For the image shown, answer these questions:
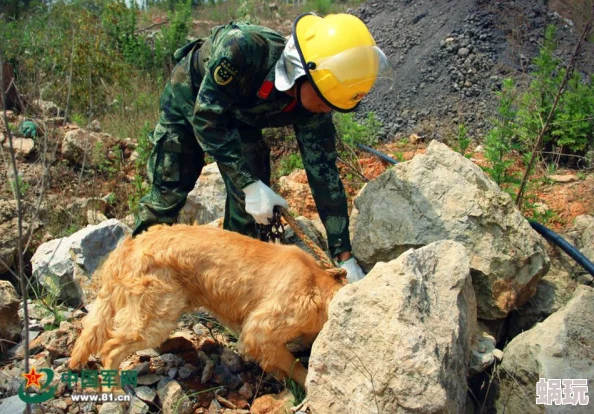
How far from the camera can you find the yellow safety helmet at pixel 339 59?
3545 mm

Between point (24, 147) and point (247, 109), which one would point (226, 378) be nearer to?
point (247, 109)

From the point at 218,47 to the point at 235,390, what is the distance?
87.8 inches

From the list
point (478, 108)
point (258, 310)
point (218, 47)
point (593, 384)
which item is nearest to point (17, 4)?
point (478, 108)

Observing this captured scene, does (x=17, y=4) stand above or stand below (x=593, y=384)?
above

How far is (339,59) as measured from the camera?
352 cm

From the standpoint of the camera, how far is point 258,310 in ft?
11.5

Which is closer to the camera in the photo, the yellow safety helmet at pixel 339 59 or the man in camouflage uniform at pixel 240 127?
the yellow safety helmet at pixel 339 59

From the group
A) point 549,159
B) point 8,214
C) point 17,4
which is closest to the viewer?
point 8,214

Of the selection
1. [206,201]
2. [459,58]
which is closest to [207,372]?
[206,201]

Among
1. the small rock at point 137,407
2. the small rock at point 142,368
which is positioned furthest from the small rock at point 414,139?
the small rock at point 137,407

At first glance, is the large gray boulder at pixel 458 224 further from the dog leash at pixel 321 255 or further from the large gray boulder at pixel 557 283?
the dog leash at pixel 321 255

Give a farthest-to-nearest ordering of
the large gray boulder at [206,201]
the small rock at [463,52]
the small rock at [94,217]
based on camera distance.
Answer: the small rock at [463,52]
the small rock at [94,217]
the large gray boulder at [206,201]

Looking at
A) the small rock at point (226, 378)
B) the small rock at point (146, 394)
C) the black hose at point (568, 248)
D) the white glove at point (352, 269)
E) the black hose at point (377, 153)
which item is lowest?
the small rock at point (226, 378)

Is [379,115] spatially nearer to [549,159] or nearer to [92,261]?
[549,159]
